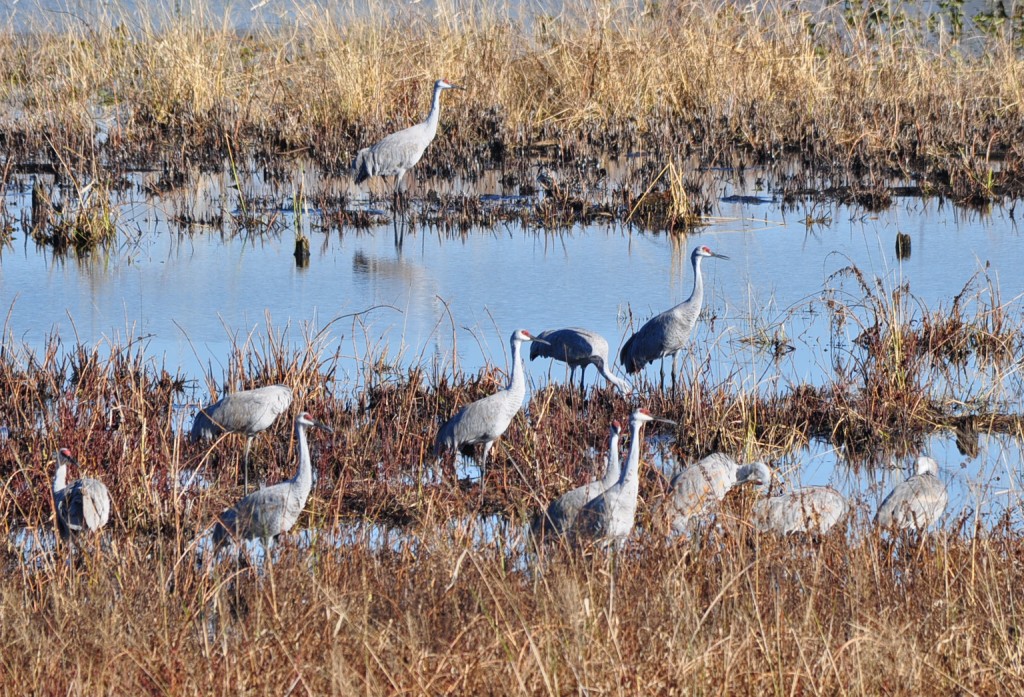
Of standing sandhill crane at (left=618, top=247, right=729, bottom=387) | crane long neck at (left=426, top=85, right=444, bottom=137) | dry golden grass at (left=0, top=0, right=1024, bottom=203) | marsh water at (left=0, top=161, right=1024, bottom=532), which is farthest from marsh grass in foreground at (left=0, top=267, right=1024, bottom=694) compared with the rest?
dry golden grass at (left=0, top=0, right=1024, bottom=203)

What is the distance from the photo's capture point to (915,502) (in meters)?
4.99

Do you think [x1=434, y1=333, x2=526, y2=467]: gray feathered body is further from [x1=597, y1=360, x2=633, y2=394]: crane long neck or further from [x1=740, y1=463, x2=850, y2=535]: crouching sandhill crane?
[x1=740, y1=463, x2=850, y2=535]: crouching sandhill crane

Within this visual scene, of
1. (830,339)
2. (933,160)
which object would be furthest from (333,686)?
(933,160)

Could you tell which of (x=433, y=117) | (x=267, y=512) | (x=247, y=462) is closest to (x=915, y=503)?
(x=267, y=512)

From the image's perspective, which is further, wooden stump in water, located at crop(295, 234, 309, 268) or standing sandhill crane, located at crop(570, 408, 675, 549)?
wooden stump in water, located at crop(295, 234, 309, 268)

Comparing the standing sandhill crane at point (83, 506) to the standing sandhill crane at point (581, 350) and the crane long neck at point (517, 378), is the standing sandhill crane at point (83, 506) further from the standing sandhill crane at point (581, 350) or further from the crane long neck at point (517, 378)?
the standing sandhill crane at point (581, 350)

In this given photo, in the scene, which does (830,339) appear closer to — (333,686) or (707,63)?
(333,686)

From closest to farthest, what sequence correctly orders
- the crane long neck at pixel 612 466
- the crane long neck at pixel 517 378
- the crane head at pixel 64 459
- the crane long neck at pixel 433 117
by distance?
the crane long neck at pixel 612 466 → the crane head at pixel 64 459 → the crane long neck at pixel 517 378 → the crane long neck at pixel 433 117

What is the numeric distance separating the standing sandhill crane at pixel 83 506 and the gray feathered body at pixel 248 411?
2.49 feet

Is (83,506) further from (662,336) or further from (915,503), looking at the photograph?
(662,336)

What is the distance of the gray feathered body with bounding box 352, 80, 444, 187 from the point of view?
39.7 feet

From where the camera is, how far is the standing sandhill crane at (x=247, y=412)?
18.9 feet

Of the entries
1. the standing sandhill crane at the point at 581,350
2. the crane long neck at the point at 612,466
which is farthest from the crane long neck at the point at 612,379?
the crane long neck at the point at 612,466

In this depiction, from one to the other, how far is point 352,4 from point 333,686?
40.7 ft
